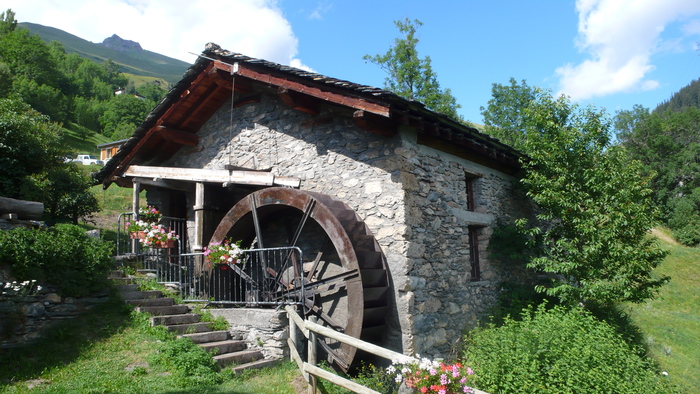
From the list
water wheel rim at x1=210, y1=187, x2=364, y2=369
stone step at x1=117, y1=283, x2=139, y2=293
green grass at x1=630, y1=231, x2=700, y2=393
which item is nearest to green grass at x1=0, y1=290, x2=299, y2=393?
stone step at x1=117, y1=283, x2=139, y2=293

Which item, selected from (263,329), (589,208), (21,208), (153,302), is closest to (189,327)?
(153,302)

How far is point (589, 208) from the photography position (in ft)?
24.8

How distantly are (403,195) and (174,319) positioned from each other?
365 centimetres

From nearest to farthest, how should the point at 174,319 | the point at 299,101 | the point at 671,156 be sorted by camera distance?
the point at 174,319 < the point at 299,101 < the point at 671,156

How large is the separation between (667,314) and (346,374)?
451 inches

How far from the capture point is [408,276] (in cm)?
606

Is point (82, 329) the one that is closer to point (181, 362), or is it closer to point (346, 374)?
point (181, 362)

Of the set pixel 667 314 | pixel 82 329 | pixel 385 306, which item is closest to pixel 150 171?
pixel 82 329

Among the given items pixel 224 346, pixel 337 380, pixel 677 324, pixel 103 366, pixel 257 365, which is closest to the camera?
pixel 337 380

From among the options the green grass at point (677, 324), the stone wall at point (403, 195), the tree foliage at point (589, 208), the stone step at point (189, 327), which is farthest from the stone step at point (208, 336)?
the green grass at point (677, 324)

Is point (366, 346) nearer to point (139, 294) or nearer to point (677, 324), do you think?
point (139, 294)

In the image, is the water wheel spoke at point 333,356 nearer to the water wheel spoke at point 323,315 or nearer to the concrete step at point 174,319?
the water wheel spoke at point 323,315

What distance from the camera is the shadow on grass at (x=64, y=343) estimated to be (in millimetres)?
4910

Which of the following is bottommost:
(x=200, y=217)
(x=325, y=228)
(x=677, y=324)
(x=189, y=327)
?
(x=677, y=324)
